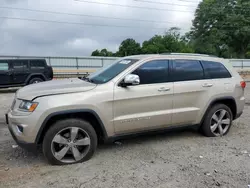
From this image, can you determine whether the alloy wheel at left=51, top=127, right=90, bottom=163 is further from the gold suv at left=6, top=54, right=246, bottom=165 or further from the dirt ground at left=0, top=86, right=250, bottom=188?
the dirt ground at left=0, top=86, right=250, bottom=188

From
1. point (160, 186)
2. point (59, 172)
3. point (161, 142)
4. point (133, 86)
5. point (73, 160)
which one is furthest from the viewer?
point (161, 142)

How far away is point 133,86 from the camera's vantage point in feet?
13.8

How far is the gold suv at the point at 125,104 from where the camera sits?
3.70 meters

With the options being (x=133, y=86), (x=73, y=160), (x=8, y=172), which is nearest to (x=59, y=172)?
(x=73, y=160)

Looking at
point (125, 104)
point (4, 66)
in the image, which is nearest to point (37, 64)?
point (4, 66)

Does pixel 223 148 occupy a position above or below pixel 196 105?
below

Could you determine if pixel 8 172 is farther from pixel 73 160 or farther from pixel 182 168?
pixel 182 168

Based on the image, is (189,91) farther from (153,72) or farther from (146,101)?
(146,101)

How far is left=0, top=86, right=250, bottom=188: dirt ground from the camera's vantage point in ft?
10.9

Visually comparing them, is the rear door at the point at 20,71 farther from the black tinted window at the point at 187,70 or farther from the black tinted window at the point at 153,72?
the black tinted window at the point at 187,70

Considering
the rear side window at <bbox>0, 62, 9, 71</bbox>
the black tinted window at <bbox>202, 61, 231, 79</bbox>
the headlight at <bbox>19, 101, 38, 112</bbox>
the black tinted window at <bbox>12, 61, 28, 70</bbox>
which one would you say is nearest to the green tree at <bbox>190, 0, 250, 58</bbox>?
the black tinted window at <bbox>12, 61, 28, 70</bbox>

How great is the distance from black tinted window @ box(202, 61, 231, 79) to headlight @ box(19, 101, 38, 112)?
3302mm

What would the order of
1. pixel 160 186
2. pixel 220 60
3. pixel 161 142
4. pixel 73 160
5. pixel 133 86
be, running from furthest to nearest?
pixel 220 60 → pixel 161 142 → pixel 133 86 → pixel 73 160 → pixel 160 186

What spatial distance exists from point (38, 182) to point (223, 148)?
3.21 metres
